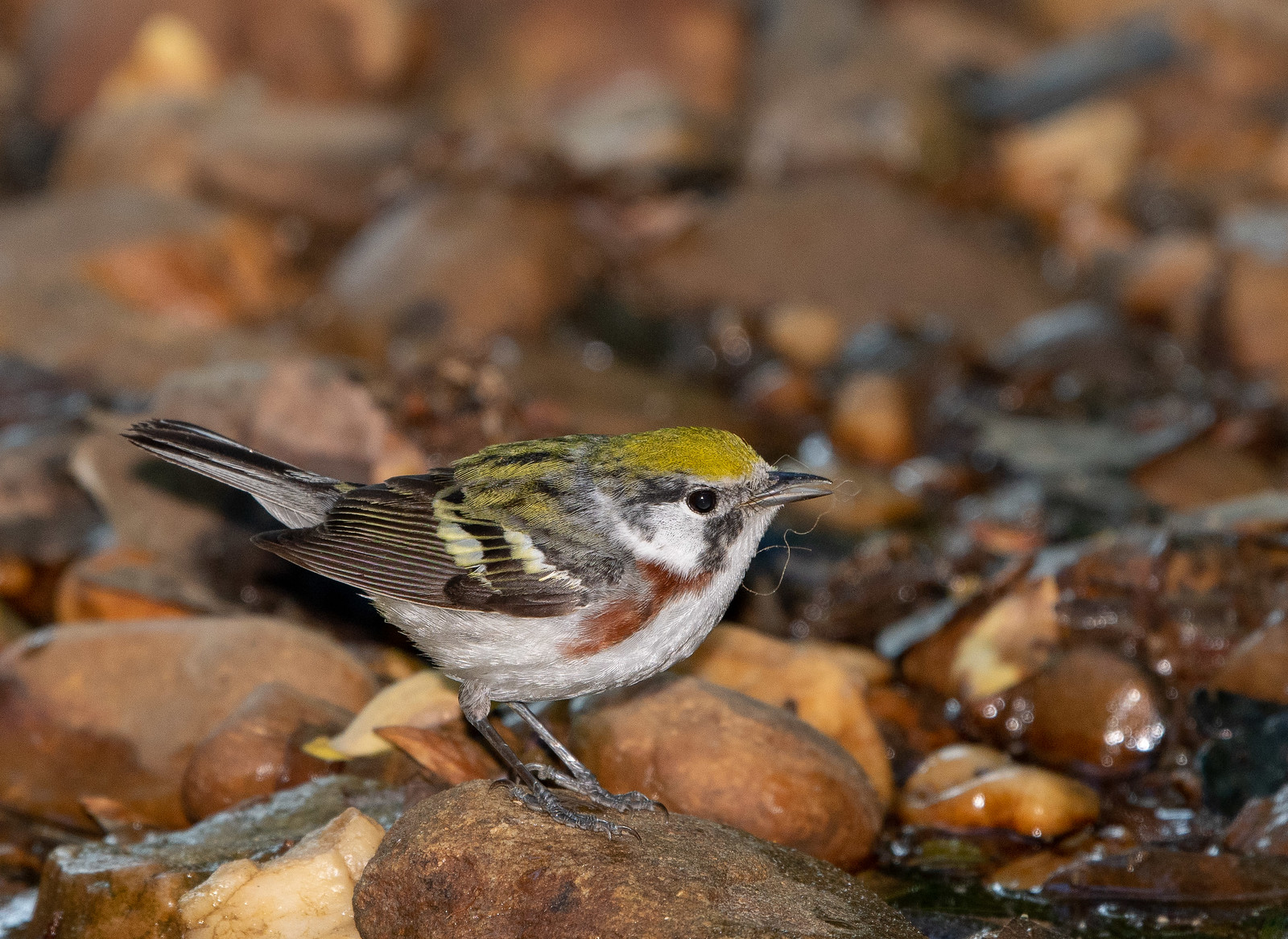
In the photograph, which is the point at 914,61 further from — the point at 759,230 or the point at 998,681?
the point at 998,681

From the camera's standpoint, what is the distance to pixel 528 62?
43.8 ft

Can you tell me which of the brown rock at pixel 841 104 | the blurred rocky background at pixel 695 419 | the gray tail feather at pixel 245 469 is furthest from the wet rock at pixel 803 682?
the brown rock at pixel 841 104

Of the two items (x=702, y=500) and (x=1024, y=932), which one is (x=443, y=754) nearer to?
(x=702, y=500)

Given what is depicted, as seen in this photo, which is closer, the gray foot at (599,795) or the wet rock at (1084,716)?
the gray foot at (599,795)

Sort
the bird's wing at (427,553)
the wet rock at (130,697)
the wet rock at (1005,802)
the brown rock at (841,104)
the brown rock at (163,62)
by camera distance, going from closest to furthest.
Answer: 1. the bird's wing at (427,553)
2. the wet rock at (1005,802)
3. the wet rock at (130,697)
4. the brown rock at (841,104)
5. the brown rock at (163,62)

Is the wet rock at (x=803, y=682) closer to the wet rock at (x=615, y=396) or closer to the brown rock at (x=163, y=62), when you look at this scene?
the wet rock at (x=615, y=396)

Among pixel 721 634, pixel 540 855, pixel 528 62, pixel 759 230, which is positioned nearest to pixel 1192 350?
pixel 759 230

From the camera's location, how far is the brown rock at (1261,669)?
19.2ft

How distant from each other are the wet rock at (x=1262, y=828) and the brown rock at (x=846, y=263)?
222 inches

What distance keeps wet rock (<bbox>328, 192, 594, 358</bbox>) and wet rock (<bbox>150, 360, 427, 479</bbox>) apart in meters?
2.68

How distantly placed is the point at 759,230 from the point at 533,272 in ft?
6.89

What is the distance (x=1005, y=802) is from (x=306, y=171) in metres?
8.50

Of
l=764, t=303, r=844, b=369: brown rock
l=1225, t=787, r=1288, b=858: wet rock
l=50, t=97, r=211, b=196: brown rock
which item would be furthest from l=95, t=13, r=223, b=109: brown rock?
l=1225, t=787, r=1288, b=858: wet rock

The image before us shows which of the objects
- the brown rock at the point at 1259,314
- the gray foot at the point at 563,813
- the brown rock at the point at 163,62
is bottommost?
the brown rock at the point at 1259,314
